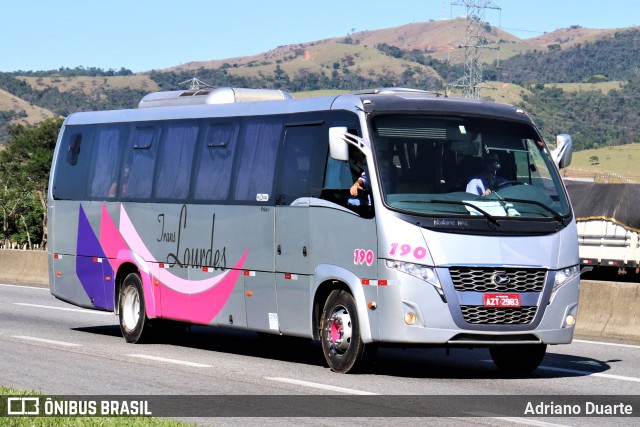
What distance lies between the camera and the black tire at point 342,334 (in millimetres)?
13305

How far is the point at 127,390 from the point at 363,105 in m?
3.82

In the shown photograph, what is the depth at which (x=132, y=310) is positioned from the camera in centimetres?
1794

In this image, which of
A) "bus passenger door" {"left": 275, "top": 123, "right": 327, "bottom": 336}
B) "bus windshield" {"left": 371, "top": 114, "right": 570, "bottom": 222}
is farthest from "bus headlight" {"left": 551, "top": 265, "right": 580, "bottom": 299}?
"bus passenger door" {"left": 275, "top": 123, "right": 327, "bottom": 336}

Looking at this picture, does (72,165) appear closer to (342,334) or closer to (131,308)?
(131,308)

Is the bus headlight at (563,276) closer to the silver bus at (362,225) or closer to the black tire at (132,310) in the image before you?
the silver bus at (362,225)

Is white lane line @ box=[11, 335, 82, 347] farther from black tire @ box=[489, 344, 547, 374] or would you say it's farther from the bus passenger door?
black tire @ box=[489, 344, 547, 374]

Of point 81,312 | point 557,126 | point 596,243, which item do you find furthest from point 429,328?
point 557,126

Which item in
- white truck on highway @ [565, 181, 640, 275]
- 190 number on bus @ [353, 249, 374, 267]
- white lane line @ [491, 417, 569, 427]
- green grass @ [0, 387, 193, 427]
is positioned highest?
190 number on bus @ [353, 249, 374, 267]

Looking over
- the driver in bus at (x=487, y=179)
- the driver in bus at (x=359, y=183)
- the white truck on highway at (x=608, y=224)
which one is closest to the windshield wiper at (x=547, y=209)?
the driver in bus at (x=487, y=179)

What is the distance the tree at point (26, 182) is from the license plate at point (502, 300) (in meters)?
58.7

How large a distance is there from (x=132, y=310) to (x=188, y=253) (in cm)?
169

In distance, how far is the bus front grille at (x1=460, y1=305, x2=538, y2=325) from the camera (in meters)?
12.8

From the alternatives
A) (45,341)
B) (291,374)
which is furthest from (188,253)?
(291,374)

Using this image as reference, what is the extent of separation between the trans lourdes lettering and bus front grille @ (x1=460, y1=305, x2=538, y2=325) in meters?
4.06
